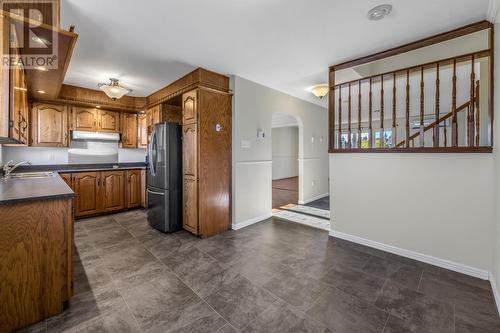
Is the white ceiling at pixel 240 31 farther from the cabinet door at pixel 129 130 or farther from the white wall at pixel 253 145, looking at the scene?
the cabinet door at pixel 129 130

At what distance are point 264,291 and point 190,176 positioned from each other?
196 cm

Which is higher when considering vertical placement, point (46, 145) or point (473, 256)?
point (46, 145)

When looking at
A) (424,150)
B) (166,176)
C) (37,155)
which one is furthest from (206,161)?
(37,155)

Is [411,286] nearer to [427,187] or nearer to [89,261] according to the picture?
[427,187]

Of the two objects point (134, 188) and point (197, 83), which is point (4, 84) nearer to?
point (197, 83)

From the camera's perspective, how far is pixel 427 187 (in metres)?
2.46

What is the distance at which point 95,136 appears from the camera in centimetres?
446

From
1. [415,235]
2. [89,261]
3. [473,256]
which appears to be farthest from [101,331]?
[473,256]

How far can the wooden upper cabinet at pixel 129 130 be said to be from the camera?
4793 mm

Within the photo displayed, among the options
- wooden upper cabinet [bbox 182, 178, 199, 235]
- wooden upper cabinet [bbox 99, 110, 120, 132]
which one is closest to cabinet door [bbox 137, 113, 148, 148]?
wooden upper cabinet [bbox 99, 110, 120, 132]

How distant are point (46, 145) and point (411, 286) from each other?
18.3ft

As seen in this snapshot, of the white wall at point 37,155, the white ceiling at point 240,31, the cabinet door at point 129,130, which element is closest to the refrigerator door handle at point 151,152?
the white ceiling at point 240,31

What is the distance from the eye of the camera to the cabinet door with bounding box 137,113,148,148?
4.84 metres

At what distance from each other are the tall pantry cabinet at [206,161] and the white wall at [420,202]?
5.39 ft
